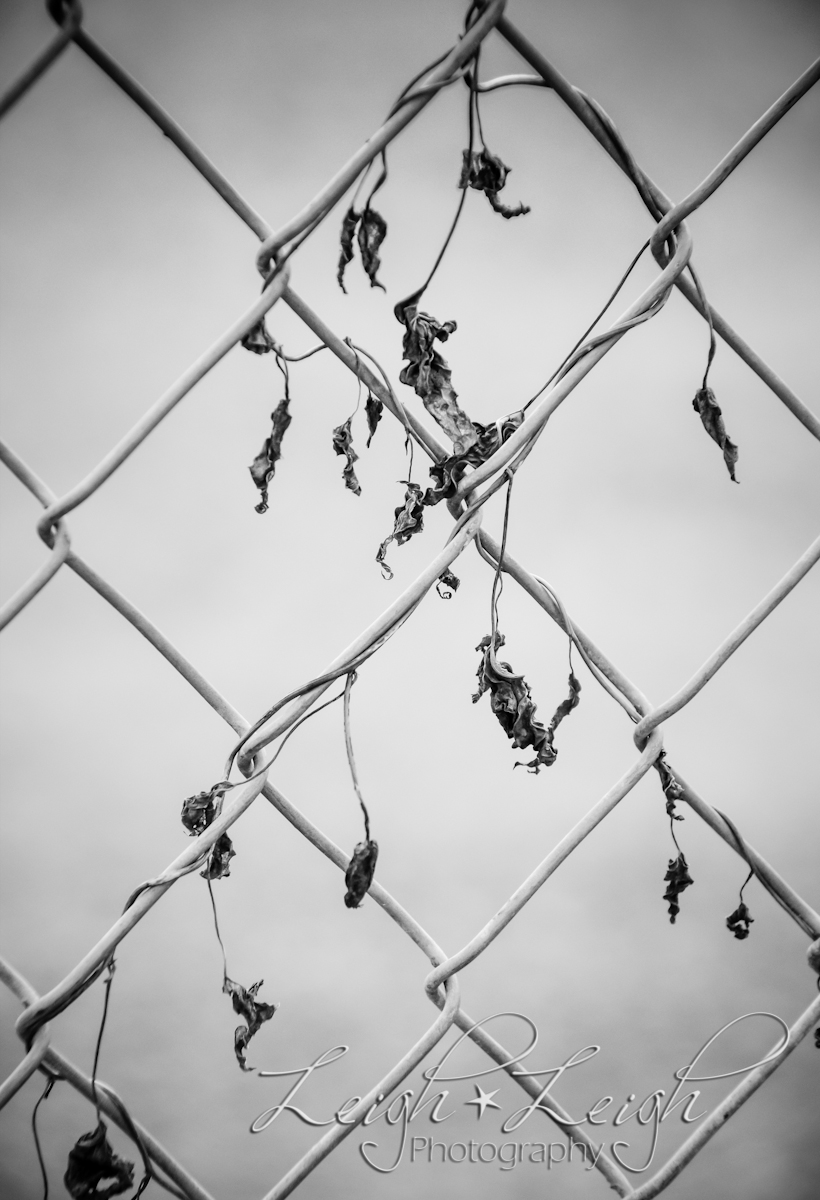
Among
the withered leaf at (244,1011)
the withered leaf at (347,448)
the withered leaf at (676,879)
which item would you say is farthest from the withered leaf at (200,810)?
the withered leaf at (676,879)

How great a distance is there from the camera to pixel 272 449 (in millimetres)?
537

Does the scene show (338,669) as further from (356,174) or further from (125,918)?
(356,174)

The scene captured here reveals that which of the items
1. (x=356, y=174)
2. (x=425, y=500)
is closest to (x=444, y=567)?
(x=425, y=500)

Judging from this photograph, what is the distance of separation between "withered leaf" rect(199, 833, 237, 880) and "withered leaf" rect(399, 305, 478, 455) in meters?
0.32

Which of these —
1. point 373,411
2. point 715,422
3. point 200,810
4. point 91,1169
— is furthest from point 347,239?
point 91,1169

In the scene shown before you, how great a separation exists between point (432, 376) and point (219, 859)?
0.37 metres

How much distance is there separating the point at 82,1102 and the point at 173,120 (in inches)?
50.3

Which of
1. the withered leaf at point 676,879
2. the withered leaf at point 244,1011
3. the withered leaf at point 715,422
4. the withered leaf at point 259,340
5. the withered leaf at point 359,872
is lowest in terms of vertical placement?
the withered leaf at point 676,879

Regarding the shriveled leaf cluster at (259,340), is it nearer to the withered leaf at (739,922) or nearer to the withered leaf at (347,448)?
the withered leaf at (347,448)

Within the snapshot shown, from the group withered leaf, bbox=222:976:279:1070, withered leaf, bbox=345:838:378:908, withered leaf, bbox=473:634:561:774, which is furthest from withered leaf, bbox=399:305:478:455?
withered leaf, bbox=222:976:279:1070

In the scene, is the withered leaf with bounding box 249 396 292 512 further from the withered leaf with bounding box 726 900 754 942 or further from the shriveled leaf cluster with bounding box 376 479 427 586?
the withered leaf with bounding box 726 900 754 942

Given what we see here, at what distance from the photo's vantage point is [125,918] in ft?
1.68

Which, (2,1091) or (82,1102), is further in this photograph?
(82,1102)

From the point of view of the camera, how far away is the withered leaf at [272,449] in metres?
0.54
